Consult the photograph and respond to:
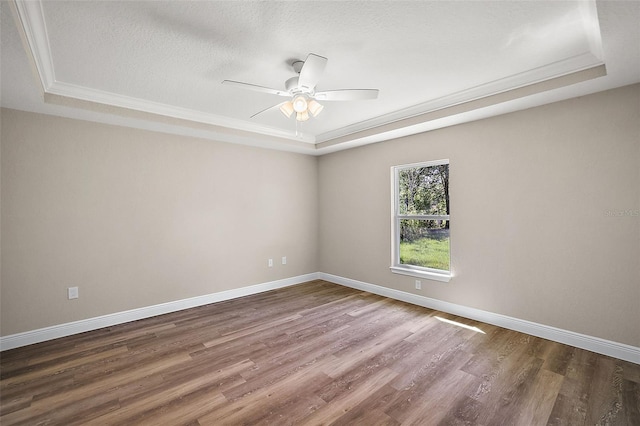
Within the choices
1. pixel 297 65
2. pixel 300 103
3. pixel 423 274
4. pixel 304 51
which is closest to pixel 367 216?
pixel 423 274

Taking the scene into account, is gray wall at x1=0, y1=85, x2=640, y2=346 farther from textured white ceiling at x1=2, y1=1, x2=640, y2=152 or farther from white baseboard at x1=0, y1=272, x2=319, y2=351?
textured white ceiling at x1=2, y1=1, x2=640, y2=152

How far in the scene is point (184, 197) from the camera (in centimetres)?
392

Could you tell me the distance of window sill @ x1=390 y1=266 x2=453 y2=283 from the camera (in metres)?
3.70

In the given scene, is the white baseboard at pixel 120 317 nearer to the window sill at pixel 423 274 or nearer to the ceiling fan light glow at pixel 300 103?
the window sill at pixel 423 274

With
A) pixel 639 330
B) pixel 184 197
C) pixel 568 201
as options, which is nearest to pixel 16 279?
pixel 184 197

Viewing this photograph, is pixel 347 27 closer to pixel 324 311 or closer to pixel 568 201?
pixel 568 201

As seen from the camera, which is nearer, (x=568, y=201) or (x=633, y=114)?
(x=633, y=114)

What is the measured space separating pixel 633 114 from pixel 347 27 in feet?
8.43

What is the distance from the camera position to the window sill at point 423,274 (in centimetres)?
370

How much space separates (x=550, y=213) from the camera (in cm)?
288

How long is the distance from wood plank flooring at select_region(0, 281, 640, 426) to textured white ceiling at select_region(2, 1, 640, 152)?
2.37 meters

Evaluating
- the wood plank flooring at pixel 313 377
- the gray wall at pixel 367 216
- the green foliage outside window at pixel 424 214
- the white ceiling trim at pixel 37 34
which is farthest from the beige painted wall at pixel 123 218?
the green foliage outside window at pixel 424 214

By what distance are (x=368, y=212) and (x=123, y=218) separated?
11.0 feet

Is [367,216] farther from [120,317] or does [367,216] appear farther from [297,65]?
[120,317]
